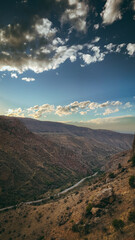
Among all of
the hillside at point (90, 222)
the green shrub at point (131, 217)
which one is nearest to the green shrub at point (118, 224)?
the hillside at point (90, 222)

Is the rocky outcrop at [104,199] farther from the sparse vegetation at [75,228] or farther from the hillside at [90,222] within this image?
the sparse vegetation at [75,228]

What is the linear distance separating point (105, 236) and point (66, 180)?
55.6 meters

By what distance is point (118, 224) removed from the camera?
49.8ft

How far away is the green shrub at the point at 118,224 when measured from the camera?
14.8 meters

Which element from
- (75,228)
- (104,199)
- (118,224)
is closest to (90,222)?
(75,228)

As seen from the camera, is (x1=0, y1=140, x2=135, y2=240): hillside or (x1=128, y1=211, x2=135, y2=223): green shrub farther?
(x1=0, y1=140, x2=135, y2=240): hillside

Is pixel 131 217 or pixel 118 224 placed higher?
pixel 131 217

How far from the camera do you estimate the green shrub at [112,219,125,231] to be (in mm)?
14797

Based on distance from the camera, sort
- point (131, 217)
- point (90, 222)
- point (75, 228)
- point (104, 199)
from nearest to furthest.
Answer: point (131, 217)
point (90, 222)
point (75, 228)
point (104, 199)

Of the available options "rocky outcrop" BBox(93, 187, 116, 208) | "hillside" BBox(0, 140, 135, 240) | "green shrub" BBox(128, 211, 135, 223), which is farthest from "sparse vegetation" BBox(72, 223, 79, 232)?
"green shrub" BBox(128, 211, 135, 223)

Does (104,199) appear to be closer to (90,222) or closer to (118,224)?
(90,222)

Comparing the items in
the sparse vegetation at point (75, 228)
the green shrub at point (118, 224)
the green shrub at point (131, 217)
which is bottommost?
the sparse vegetation at point (75, 228)

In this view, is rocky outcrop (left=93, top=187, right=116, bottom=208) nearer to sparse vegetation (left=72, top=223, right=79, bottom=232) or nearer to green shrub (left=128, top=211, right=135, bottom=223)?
green shrub (left=128, top=211, right=135, bottom=223)

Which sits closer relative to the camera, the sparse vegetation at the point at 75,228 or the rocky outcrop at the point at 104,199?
the sparse vegetation at the point at 75,228
